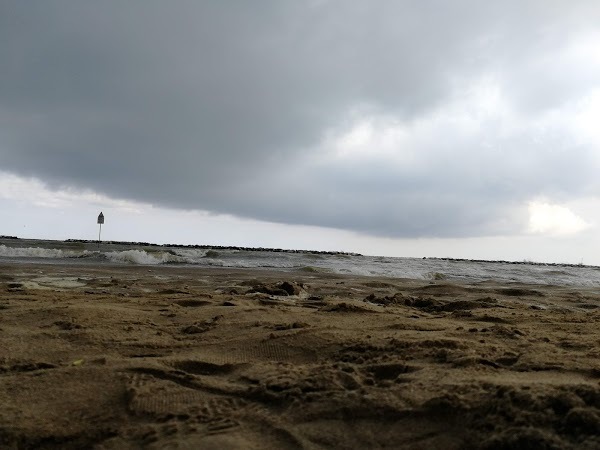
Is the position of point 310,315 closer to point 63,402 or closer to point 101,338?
point 101,338

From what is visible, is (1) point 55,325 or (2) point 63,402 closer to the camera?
(2) point 63,402

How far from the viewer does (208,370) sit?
2.62 meters

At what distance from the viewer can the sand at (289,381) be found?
1.77 metres

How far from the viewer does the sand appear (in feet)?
5.81

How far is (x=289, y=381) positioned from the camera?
7.49 ft

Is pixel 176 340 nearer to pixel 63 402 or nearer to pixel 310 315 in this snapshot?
pixel 63 402

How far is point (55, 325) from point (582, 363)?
12.0ft

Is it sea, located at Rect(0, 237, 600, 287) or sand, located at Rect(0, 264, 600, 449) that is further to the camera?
sea, located at Rect(0, 237, 600, 287)

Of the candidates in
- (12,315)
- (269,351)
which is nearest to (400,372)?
(269,351)

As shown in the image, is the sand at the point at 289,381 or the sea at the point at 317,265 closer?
the sand at the point at 289,381

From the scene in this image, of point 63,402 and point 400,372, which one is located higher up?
point 400,372

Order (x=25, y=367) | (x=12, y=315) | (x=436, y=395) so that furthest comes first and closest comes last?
(x=12, y=315) → (x=25, y=367) → (x=436, y=395)

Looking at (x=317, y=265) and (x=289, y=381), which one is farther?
(x=317, y=265)

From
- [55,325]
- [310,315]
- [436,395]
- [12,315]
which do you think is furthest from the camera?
[310,315]
